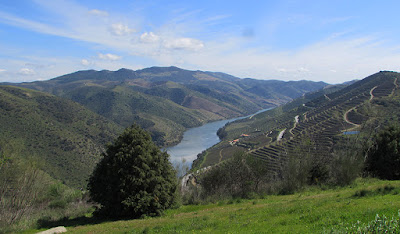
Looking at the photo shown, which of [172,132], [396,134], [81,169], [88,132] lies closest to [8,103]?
[88,132]

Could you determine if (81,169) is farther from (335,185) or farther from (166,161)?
(335,185)

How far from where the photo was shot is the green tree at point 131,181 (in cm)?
2052

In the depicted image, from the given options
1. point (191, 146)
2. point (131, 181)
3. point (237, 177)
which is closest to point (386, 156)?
point (237, 177)

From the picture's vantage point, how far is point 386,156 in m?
27.5

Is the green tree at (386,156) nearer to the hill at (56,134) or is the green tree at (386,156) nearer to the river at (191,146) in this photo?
the hill at (56,134)

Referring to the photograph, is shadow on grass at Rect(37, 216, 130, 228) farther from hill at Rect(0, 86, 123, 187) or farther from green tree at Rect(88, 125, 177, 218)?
hill at Rect(0, 86, 123, 187)

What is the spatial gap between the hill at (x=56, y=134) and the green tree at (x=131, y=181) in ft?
209

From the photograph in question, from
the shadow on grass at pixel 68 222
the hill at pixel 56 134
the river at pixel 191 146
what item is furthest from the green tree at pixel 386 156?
the river at pixel 191 146

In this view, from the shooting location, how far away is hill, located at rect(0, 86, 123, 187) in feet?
303

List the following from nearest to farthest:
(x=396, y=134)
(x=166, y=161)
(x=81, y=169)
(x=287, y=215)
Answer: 1. (x=287, y=215)
2. (x=166, y=161)
3. (x=396, y=134)
4. (x=81, y=169)

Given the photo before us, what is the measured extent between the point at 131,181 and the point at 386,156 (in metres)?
27.0

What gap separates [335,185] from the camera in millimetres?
24719

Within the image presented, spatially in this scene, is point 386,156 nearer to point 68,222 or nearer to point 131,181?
point 131,181

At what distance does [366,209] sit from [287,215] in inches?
137
